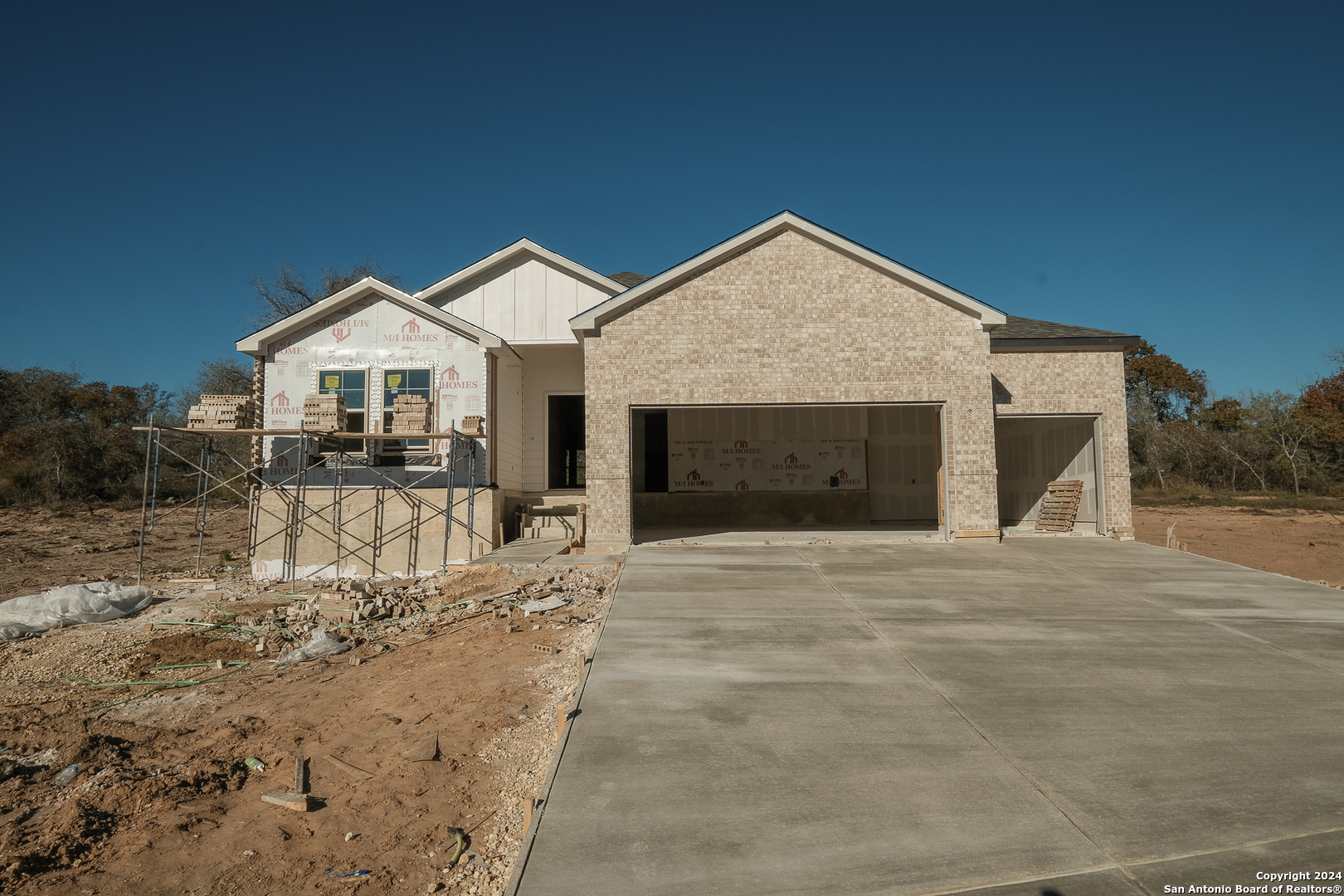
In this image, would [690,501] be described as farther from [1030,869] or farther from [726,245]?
[1030,869]

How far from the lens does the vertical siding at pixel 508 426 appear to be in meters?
16.2

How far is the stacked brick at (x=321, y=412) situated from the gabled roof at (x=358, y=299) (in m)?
2.08

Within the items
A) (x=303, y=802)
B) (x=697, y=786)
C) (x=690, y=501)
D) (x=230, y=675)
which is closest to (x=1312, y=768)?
(x=697, y=786)

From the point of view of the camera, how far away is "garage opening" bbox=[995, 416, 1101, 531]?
52.2 feet

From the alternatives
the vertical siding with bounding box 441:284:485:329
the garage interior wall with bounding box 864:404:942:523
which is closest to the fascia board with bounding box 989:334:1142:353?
the garage interior wall with bounding box 864:404:942:523

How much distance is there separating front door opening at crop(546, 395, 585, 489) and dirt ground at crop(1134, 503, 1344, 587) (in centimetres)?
1353

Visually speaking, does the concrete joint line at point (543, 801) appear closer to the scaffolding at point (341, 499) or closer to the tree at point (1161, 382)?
the scaffolding at point (341, 499)

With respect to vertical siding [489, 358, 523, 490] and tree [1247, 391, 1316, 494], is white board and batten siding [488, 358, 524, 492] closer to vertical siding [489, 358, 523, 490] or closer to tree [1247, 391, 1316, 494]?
vertical siding [489, 358, 523, 490]

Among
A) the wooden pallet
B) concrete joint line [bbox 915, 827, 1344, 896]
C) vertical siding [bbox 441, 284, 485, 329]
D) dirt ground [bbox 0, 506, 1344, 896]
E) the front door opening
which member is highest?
vertical siding [bbox 441, 284, 485, 329]

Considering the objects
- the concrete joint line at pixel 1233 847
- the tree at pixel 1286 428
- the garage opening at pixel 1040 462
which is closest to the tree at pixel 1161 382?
the tree at pixel 1286 428

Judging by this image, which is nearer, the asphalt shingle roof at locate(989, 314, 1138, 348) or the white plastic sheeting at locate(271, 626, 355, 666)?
the white plastic sheeting at locate(271, 626, 355, 666)

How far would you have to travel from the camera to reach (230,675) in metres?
8.85

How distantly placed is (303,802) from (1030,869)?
4.26 meters

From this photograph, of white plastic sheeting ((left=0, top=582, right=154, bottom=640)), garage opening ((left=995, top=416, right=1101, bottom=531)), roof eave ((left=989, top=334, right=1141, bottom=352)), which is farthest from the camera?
garage opening ((left=995, top=416, right=1101, bottom=531))
